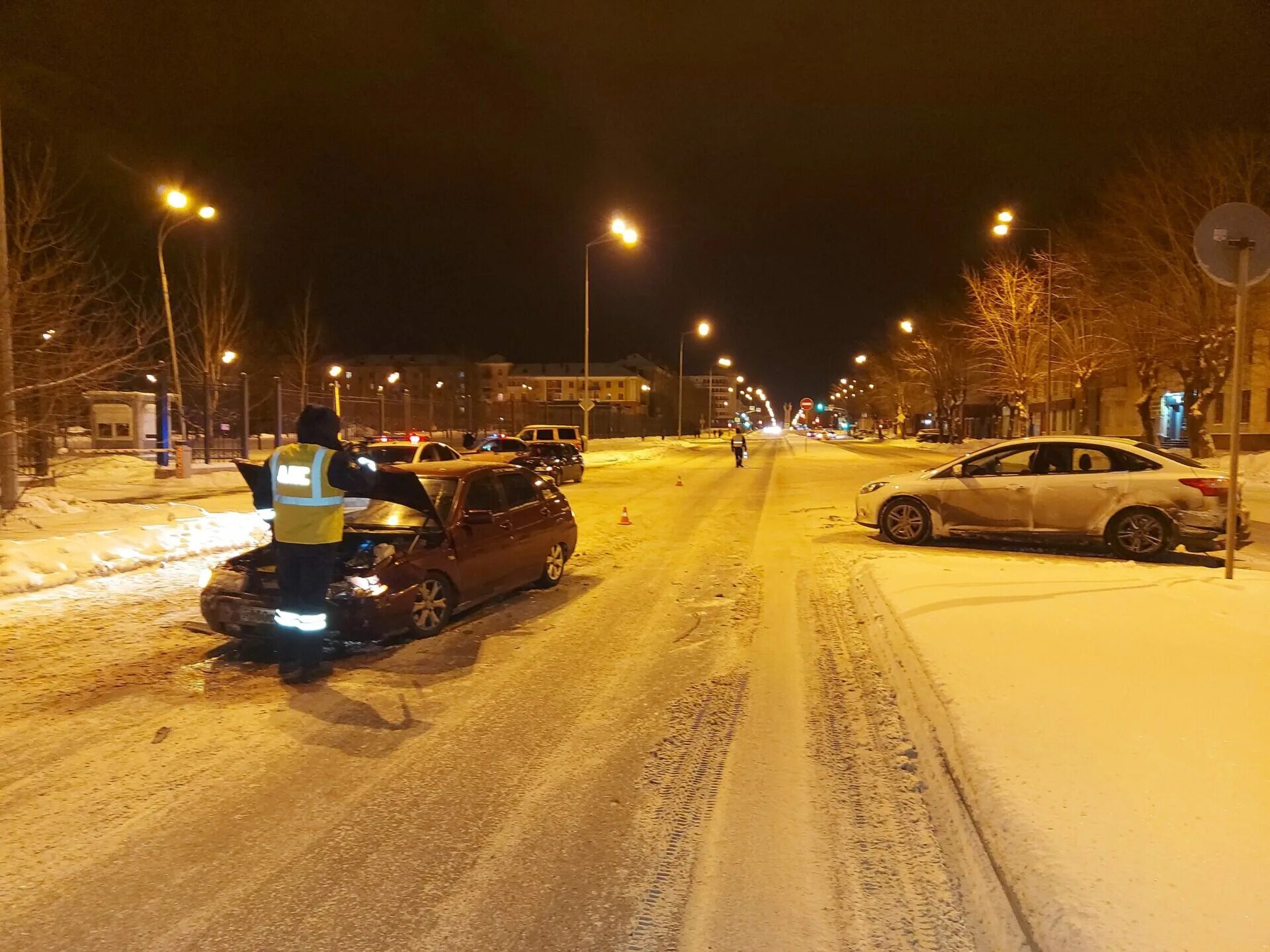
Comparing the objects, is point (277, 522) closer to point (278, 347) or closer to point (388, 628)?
point (388, 628)

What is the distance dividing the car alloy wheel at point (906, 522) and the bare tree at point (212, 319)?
110 ft

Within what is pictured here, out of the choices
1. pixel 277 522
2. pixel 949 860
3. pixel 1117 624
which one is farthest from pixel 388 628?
pixel 1117 624

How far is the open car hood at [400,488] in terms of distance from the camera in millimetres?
7414

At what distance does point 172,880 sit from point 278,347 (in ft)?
224

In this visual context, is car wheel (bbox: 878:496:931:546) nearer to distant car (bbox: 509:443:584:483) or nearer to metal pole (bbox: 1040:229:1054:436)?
distant car (bbox: 509:443:584:483)

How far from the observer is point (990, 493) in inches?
470

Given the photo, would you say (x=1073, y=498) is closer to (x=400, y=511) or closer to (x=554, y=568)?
(x=554, y=568)

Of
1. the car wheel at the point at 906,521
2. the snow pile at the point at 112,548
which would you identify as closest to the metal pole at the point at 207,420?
the snow pile at the point at 112,548

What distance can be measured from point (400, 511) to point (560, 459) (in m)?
17.7

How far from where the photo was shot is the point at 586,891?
363cm

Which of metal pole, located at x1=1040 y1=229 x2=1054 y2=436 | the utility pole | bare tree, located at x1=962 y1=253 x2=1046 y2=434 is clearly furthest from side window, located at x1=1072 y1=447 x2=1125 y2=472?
bare tree, located at x1=962 y1=253 x2=1046 y2=434

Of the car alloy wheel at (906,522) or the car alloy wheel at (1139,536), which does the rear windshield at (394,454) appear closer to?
the car alloy wheel at (906,522)

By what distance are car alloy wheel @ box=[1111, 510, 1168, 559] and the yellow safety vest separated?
→ 966 centimetres

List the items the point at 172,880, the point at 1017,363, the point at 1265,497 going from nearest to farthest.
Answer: the point at 172,880 < the point at 1265,497 < the point at 1017,363
